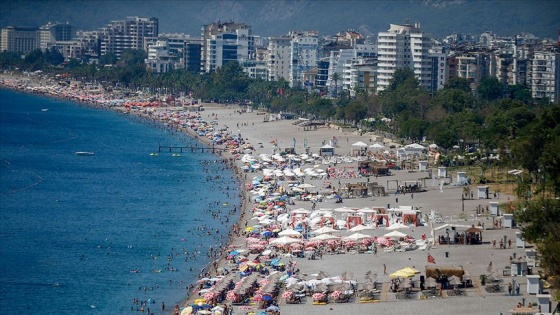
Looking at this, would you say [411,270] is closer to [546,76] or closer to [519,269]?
[519,269]

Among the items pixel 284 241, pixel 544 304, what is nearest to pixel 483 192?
pixel 284 241

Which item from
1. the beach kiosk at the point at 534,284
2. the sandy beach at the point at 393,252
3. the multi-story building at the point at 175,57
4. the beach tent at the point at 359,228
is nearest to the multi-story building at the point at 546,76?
the sandy beach at the point at 393,252

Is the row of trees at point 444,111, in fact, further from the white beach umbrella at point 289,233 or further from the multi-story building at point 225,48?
the multi-story building at point 225,48

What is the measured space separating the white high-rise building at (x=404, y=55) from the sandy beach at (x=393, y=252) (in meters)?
28.3

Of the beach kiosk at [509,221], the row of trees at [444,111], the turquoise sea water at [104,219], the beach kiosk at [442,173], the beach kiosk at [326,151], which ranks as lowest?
the turquoise sea water at [104,219]

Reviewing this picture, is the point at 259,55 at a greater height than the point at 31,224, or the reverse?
the point at 259,55

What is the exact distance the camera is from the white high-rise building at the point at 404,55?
391 ft

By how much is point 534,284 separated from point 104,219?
28584 millimetres

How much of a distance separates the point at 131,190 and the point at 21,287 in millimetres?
26063

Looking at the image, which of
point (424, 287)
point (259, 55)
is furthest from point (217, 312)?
point (259, 55)

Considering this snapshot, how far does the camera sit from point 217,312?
38.9 m

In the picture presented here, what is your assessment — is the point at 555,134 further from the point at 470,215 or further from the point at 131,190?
the point at 131,190

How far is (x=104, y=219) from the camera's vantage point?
60938 mm

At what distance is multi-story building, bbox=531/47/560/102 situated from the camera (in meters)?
119
